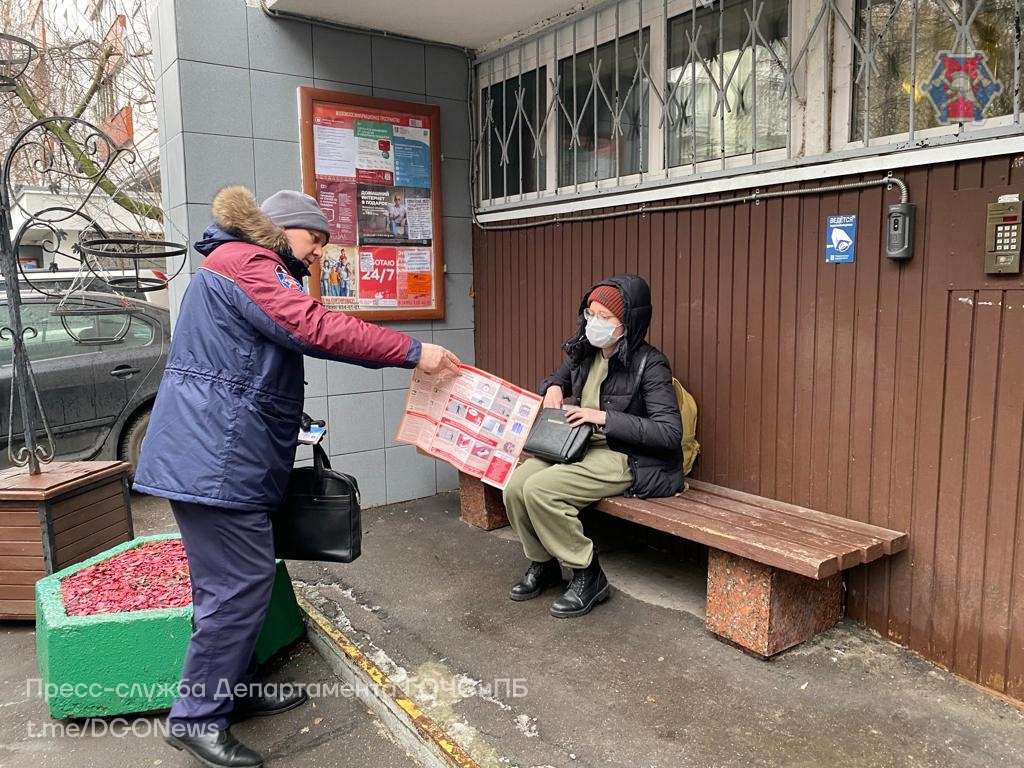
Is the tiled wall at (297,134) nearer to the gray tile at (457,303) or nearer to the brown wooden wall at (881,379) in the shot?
the gray tile at (457,303)

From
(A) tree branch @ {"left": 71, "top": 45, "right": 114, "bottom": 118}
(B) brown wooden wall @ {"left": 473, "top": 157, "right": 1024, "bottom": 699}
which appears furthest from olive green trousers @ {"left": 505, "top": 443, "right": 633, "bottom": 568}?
(A) tree branch @ {"left": 71, "top": 45, "right": 114, "bottom": 118}

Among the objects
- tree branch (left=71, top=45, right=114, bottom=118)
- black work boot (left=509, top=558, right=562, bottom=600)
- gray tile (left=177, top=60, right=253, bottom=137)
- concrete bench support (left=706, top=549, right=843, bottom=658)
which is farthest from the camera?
tree branch (left=71, top=45, right=114, bottom=118)

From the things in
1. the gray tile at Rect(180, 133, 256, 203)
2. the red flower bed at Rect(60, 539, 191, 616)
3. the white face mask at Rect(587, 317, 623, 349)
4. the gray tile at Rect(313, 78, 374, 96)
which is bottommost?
the red flower bed at Rect(60, 539, 191, 616)

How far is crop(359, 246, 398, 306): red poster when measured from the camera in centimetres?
469

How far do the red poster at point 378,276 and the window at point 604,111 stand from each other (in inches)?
46.5

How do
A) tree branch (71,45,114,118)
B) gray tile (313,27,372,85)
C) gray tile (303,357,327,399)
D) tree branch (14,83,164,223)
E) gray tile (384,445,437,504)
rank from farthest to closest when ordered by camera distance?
1. tree branch (71,45,114,118)
2. tree branch (14,83,164,223)
3. gray tile (384,445,437,504)
4. gray tile (303,357,327,399)
5. gray tile (313,27,372,85)

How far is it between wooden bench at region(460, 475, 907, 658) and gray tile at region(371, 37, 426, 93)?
3.03 m

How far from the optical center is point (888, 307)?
2.92m

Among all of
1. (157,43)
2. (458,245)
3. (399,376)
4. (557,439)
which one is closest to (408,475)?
(399,376)

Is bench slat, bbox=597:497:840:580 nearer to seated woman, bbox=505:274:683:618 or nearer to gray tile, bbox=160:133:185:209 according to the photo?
seated woman, bbox=505:274:683:618

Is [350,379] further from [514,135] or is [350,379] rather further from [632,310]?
[632,310]

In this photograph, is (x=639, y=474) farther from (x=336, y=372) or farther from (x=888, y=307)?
(x=336, y=372)

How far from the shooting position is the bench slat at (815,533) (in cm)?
275

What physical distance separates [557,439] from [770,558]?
3.49 ft
